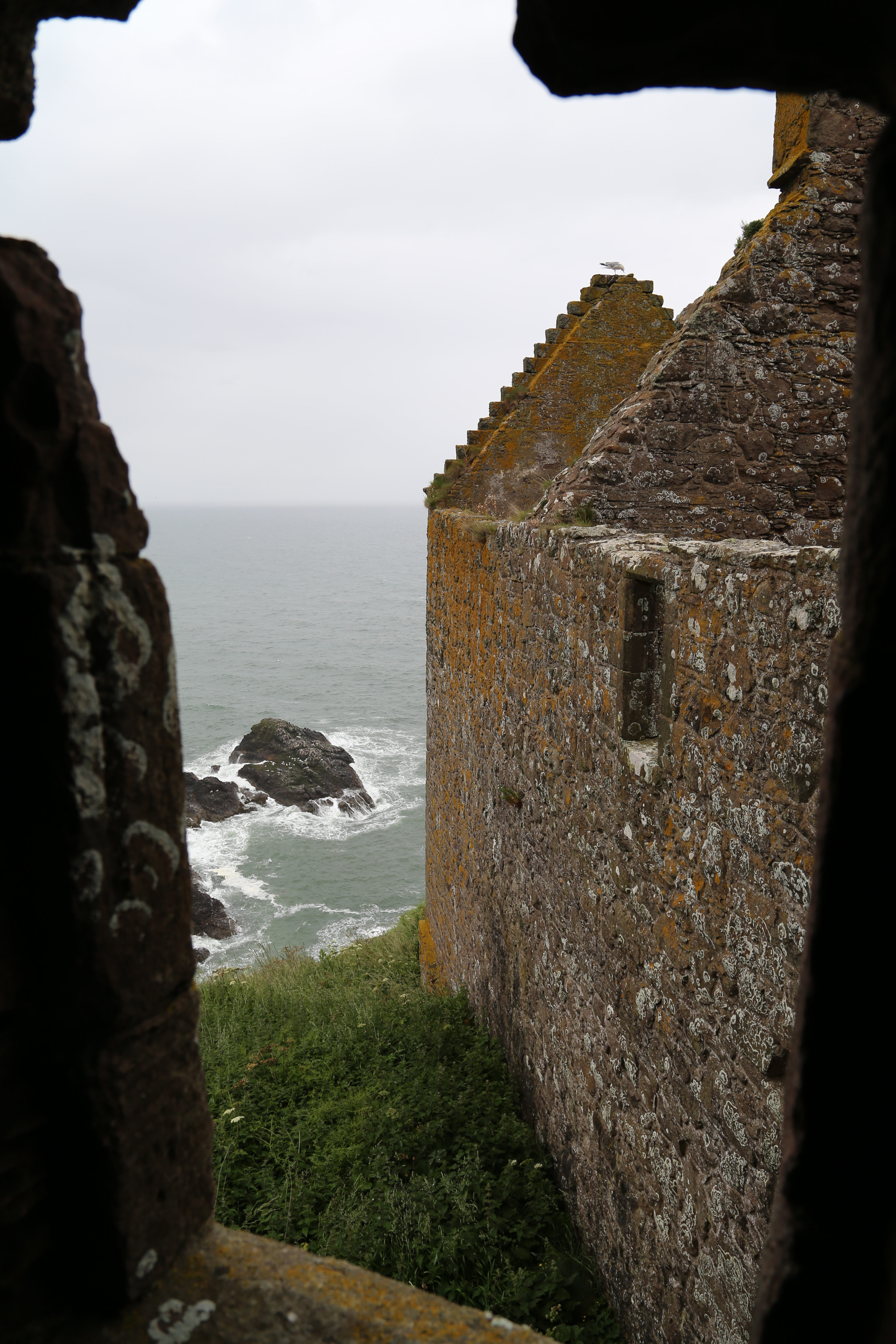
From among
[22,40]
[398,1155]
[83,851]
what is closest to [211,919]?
[398,1155]

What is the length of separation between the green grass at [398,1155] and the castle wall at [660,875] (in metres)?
0.28

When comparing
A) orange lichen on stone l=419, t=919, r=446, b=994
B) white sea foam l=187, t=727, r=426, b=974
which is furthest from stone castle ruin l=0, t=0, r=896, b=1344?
white sea foam l=187, t=727, r=426, b=974

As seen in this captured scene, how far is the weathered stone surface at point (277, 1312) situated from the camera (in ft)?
6.07

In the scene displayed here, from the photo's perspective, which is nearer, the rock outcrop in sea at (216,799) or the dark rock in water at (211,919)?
the dark rock in water at (211,919)

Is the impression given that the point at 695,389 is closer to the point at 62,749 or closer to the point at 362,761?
the point at 62,749

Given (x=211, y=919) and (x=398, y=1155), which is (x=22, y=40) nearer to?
(x=398, y=1155)

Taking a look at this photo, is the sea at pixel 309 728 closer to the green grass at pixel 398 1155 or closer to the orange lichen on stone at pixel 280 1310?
the orange lichen on stone at pixel 280 1310

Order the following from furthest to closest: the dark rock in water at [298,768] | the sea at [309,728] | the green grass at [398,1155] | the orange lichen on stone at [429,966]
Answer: the dark rock in water at [298,768] < the sea at [309,728] < the orange lichen on stone at [429,966] < the green grass at [398,1155]

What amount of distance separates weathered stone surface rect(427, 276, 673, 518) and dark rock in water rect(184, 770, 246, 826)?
62.2 feet

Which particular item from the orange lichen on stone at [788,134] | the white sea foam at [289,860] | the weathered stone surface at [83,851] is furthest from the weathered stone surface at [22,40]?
the white sea foam at [289,860]

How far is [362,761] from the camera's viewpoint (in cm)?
3212

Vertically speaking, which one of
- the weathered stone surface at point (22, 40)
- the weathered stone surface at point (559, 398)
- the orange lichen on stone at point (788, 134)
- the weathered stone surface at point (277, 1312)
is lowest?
the weathered stone surface at point (277, 1312)

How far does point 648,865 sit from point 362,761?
28.5 m

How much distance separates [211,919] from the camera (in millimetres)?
20625
